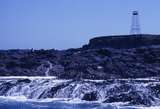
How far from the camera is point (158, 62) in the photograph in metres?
37.9

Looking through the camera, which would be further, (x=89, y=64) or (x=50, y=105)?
(x=89, y=64)

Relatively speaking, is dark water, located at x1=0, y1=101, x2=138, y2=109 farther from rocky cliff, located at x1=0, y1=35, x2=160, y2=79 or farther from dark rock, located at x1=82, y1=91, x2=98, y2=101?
rocky cliff, located at x1=0, y1=35, x2=160, y2=79

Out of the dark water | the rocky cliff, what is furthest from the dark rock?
the rocky cliff

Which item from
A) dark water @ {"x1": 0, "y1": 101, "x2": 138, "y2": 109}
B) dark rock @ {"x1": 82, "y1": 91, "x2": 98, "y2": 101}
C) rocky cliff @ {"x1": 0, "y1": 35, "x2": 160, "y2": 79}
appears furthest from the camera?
rocky cliff @ {"x1": 0, "y1": 35, "x2": 160, "y2": 79}

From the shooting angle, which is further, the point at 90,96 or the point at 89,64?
the point at 89,64

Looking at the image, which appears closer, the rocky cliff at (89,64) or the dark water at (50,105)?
the dark water at (50,105)

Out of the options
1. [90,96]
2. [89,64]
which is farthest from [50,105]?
[89,64]

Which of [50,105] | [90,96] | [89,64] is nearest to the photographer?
[50,105]

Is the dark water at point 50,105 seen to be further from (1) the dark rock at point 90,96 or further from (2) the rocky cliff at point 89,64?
(2) the rocky cliff at point 89,64

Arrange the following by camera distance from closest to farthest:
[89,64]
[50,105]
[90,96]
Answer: [50,105]
[90,96]
[89,64]

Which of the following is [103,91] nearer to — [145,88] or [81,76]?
[145,88]

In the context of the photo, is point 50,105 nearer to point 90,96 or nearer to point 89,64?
point 90,96

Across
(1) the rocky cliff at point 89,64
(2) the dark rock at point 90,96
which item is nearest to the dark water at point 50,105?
(2) the dark rock at point 90,96

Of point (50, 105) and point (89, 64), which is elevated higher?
point (50, 105)
